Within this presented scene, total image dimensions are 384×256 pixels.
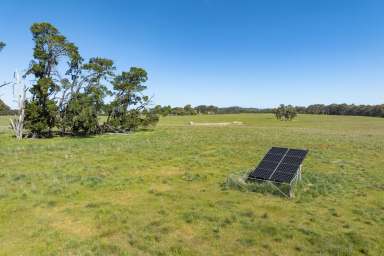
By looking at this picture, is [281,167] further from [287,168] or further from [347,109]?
[347,109]

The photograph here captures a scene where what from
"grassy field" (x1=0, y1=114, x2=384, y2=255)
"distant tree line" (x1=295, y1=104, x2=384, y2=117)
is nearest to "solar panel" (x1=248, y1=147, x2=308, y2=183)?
"grassy field" (x1=0, y1=114, x2=384, y2=255)

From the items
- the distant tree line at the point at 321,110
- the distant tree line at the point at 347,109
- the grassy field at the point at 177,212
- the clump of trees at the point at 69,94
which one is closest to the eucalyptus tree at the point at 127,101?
the clump of trees at the point at 69,94

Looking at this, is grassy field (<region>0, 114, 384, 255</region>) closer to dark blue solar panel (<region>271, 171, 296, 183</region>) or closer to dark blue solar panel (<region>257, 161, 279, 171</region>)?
dark blue solar panel (<region>271, 171, 296, 183</region>)

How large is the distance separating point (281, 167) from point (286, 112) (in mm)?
72987

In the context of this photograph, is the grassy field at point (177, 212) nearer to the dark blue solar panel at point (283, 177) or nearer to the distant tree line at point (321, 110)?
the dark blue solar panel at point (283, 177)

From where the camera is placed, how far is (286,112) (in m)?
79.3

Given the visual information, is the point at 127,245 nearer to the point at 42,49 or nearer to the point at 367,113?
the point at 42,49

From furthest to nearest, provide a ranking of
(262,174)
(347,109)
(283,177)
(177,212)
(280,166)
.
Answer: (347,109) → (280,166) → (262,174) → (283,177) → (177,212)

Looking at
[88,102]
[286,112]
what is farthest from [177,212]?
[286,112]

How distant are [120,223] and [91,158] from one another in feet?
35.2

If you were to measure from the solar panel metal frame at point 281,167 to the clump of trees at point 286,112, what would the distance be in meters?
71.3

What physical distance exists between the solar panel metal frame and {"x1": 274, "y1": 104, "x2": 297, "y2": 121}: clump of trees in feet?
234

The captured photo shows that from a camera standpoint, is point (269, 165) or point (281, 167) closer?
point (281, 167)

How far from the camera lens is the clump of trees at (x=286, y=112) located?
3091 inches
